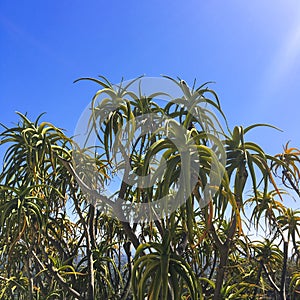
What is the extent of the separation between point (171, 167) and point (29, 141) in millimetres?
955

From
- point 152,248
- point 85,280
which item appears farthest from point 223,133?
point 85,280

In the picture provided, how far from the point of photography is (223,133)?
1661mm

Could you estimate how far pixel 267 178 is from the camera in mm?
1533

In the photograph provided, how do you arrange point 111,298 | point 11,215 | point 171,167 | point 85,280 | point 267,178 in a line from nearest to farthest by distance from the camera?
point 171,167 → point 267,178 → point 11,215 → point 85,280 → point 111,298

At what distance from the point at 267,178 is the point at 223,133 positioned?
0.89 feet

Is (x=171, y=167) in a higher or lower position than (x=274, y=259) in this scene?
lower

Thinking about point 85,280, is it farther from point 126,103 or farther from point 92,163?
point 126,103

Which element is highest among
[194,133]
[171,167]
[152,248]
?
[194,133]

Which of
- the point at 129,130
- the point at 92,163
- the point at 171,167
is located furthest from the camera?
the point at 92,163

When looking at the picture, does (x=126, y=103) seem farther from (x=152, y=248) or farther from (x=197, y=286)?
(x=197, y=286)

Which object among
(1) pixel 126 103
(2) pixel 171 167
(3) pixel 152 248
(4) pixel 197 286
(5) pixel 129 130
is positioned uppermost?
(1) pixel 126 103

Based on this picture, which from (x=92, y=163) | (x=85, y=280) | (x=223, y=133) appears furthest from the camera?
(x=85, y=280)

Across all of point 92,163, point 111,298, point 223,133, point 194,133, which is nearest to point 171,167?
point 194,133

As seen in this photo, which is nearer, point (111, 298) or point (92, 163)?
point (92, 163)
